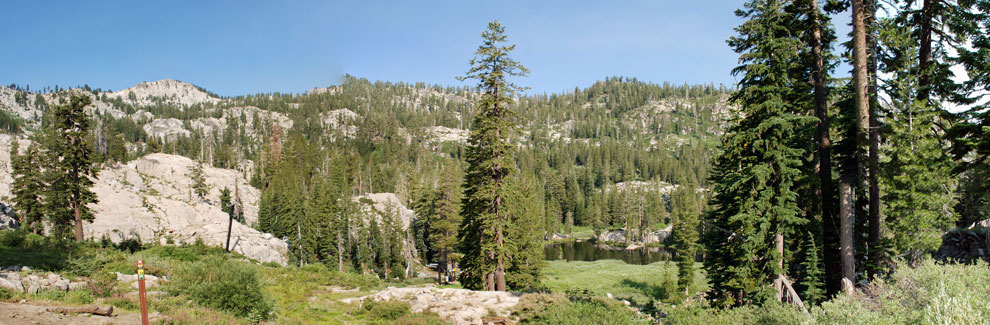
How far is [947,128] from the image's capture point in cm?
1838

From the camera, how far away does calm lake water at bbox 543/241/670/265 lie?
8082 centimetres

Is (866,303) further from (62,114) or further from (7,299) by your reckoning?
(62,114)

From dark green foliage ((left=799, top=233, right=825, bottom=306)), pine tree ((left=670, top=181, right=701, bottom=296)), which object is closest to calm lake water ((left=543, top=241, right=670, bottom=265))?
pine tree ((left=670, top=181, right=701, bottom=296))

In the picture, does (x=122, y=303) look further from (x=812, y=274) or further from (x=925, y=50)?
(x=925, y=50)

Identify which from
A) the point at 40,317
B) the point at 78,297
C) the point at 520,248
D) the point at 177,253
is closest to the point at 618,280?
the point at 520,248

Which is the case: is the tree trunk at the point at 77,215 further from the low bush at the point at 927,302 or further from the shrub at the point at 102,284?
the low bush at the point at 927,302

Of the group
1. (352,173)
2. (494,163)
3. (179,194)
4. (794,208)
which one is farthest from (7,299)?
(352,173)

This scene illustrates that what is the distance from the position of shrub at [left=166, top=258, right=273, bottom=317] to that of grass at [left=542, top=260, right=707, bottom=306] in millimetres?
27273

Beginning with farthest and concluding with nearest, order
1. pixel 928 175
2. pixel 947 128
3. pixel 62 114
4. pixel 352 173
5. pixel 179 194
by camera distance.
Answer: pixel 352 173 → pixel 179 194 → pixel 62 114 → pixel 947 128 → pixel 928 175

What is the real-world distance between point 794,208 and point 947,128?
7.96 m

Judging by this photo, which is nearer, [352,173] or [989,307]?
[989,307]

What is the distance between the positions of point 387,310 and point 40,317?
10423 millimetres

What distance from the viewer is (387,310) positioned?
18.3 metres

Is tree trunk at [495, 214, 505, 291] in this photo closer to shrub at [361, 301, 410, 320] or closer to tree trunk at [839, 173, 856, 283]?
shrub at [361, 301, 410, 320]
